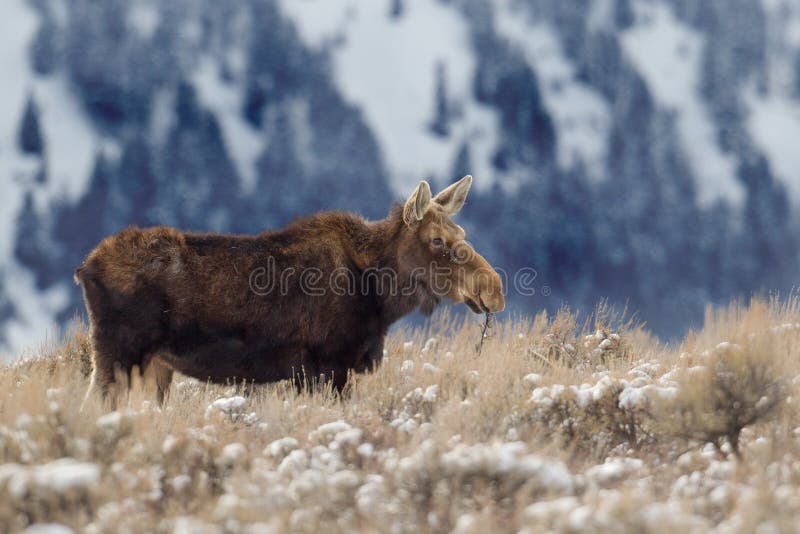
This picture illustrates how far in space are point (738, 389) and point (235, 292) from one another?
162 inches

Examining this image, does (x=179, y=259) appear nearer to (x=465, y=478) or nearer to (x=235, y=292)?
(x=235, y=292)

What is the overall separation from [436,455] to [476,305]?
3.33m

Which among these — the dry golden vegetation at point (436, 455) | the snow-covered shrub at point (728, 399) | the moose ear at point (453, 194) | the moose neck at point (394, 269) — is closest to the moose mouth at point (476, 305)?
the moose neck at point (394, 269)

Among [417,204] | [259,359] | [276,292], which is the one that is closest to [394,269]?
[417,204]

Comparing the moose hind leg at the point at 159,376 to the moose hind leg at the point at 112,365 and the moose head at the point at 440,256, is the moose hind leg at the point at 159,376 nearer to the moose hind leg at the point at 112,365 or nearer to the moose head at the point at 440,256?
the moose hind leg at the point at 112,365

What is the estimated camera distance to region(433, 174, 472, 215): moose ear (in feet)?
26.9

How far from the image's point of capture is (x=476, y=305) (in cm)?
794

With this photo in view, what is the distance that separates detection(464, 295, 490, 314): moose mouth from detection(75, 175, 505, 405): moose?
0.01m

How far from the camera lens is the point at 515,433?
6.05 meters

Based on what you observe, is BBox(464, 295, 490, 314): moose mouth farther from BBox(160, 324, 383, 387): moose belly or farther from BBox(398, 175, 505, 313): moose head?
BBox(160, 324, 383, 387): moose belly

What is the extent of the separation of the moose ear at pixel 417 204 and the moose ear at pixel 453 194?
1.09 ft

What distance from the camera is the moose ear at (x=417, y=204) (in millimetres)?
7762

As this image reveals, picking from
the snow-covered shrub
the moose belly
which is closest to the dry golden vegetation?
the snow-covered shrub

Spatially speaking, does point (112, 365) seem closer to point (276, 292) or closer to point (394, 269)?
point (276, 292)
